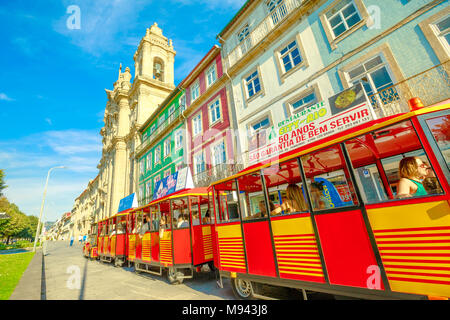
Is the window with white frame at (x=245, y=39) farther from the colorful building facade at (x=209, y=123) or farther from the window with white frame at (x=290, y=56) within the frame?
the window with white frame at (x=290, y=56)

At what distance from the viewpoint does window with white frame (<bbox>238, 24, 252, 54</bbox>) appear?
1284cm

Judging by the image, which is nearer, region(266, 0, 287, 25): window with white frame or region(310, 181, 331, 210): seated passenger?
region(310, 181, 331, 210): seated passenger

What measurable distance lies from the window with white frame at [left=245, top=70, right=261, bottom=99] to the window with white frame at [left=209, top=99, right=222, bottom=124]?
2840mm

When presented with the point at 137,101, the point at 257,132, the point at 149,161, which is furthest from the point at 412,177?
the point at 137,101

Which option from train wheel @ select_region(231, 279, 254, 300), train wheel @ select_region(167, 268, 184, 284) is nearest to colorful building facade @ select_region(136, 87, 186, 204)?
train wheel @ select_region(167, 268, 184, 284)

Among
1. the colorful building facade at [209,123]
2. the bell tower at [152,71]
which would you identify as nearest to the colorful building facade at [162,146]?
the colorful building facade at [209,123]

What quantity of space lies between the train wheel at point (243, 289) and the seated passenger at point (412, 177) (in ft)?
11.9

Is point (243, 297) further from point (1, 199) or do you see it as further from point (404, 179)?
point (1, 199)

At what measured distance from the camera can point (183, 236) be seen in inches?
272

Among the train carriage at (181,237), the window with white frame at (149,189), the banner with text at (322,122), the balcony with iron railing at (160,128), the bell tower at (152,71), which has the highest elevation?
the bell tower at (152,71)

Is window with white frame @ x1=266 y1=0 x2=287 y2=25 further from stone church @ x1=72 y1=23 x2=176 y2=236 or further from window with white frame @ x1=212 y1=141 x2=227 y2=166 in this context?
stone church @ x1=72 y1=23 x2=176 y2=236

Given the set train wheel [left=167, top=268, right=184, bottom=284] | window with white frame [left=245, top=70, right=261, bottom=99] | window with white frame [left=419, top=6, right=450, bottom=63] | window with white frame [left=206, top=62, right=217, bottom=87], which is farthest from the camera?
window with white frame [left=206, top=62, right=217, bottom=87]

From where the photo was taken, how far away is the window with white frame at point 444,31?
246 inches
